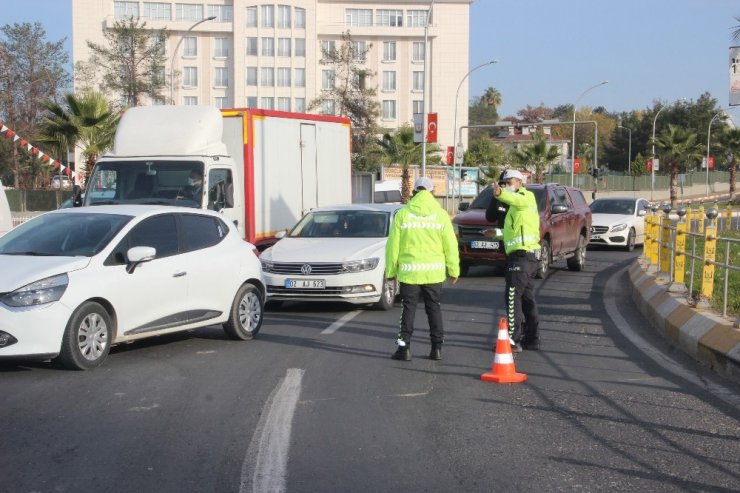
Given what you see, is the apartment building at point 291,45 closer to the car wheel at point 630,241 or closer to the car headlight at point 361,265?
the car wheel at point 630,241

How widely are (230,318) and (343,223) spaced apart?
14.5 feet

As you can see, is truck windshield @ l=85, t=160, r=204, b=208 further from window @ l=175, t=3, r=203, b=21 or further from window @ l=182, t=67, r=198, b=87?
window @ l=182, t=67, r=198, b=87

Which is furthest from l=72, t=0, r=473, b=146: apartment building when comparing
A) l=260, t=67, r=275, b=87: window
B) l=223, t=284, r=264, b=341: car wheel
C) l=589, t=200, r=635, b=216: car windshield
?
l=223, t=284, r=264, b=341: car wheel

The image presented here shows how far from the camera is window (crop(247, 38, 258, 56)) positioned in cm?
8312

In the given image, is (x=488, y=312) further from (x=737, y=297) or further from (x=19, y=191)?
(x=19, y=191)

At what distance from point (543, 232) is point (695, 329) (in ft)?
28.5

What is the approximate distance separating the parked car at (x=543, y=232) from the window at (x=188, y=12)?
6786cm

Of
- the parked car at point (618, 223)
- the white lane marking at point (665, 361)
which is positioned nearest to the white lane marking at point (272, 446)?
the white lane marking at point (665, 361)

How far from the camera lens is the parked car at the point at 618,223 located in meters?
27.7

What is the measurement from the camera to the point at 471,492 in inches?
203

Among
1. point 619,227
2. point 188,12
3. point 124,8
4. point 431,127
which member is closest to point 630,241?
point 619,227

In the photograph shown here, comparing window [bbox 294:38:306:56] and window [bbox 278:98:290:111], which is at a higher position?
window [bbox 294:38:306:56]

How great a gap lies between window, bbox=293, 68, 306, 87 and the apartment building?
0.09 meters

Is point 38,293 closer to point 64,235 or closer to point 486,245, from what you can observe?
point 64,235
